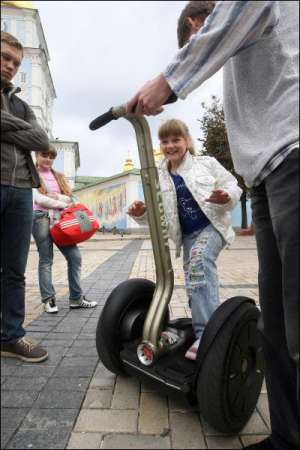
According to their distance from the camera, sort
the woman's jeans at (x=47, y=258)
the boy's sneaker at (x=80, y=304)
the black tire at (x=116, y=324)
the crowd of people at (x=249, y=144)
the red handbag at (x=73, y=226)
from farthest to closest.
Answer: the boy's sneaker at (x=80, y=304)
the woman's jeans at (x=47, y=258)
the red handbag at (x=73, y=226)
the black tire at (x=116, y=324)
the crowd of people at (x=249, y=144)

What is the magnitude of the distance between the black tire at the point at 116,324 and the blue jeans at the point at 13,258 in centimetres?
84

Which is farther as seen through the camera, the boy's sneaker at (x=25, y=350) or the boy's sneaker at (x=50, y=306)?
the boy's sneaker at (x=50, y=306)

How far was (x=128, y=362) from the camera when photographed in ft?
5.61

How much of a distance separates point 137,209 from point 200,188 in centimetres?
46

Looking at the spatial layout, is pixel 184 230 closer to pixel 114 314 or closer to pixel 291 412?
pixel 114 314

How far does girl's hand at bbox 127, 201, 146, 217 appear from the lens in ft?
5.88

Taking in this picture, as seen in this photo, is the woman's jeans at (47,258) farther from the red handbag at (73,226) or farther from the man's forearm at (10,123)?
the man's forearm at (10,123)

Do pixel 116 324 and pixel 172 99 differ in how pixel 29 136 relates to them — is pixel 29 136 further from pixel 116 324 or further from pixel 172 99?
pixel 116 324

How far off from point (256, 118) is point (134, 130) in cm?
45

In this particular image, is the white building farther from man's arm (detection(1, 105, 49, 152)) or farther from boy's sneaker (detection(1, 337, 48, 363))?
boy's sneaker (detection(1, 337, 48, 363))

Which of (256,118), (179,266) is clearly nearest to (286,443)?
(256,118)

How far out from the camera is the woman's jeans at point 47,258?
11.0ft

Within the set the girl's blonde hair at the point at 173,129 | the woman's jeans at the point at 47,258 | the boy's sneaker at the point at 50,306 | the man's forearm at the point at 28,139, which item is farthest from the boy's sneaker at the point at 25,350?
the boy's sneaker at the point at 50,306

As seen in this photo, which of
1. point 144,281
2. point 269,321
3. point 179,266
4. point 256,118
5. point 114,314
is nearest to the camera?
point 256,118
